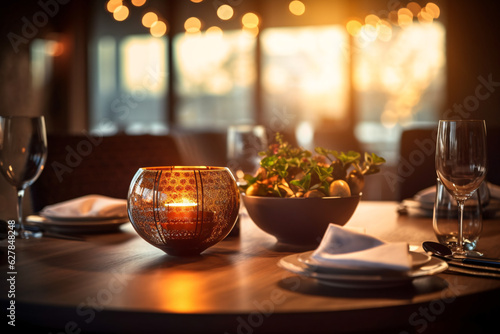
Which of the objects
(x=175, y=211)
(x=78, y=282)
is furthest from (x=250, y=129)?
(x=78, y=282)

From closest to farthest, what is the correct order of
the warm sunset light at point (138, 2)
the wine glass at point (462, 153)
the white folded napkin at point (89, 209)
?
the wine glass at point (462, 153)
the white folded napkin at point (89, 209)
the warm sunset light at point (138, 2)

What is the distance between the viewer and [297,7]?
5863mm

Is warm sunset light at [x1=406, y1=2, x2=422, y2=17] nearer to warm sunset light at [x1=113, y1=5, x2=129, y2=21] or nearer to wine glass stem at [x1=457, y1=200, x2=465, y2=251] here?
warm sunset light at [x1=113, y1=5, x2=129, y2=21]

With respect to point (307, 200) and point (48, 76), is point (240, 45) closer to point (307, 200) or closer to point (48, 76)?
point (48, 76)

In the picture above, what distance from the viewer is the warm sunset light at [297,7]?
19.1ft

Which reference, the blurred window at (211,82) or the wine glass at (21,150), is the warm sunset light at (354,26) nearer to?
the blurred window at (211,82)

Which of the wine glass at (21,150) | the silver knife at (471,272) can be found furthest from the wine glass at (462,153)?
the wine glass at (21,150)

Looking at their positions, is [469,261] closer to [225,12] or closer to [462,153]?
[462,153]

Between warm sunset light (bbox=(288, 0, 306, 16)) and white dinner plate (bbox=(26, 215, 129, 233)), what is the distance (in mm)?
4905

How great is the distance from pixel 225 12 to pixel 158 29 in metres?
0.74

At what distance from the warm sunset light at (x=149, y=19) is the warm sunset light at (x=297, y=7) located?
1435mm

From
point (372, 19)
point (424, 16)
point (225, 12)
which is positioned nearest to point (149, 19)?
point (225, 12)

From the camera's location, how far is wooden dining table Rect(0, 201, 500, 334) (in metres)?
0.65

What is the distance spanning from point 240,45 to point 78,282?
5.41m
